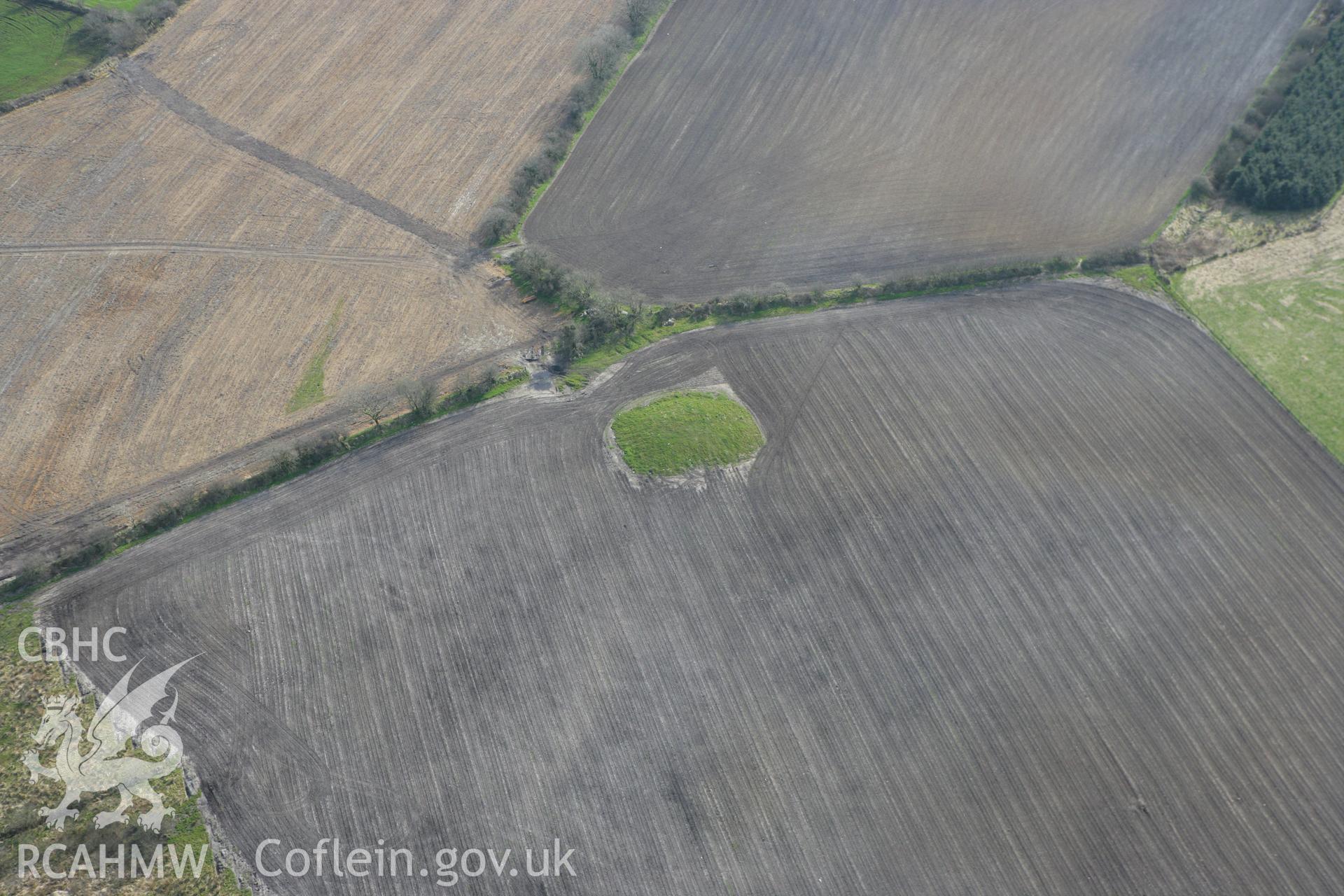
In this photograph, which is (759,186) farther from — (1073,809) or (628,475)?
(1073,809)

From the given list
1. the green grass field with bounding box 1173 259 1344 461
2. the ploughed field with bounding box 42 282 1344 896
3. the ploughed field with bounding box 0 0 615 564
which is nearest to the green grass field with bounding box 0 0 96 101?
the ploughed field with bounding box 0 0 615 564

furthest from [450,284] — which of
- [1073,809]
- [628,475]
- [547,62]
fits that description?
[1073,809]

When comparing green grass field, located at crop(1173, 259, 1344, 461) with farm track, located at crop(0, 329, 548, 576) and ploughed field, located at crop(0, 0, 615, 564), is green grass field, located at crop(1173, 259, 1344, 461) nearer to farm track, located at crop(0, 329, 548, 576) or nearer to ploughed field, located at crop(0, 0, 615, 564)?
ploughed field, located at crop(0, 0, 615, 564)

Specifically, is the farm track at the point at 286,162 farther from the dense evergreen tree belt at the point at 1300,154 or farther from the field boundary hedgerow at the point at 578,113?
the dense evergreen tree belt at the point at 1300,154

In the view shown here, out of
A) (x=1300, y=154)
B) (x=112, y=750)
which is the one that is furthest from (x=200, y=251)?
(x=1300, y=154)

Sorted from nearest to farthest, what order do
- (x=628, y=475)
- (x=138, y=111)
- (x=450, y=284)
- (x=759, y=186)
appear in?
1. (x=628, y=475)
2. (x=450, y=284)
3. (x=759, y=186)
4. (x=138, y=111)

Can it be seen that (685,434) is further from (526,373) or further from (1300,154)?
(1300,154)

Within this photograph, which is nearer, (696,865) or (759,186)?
(696,865)
